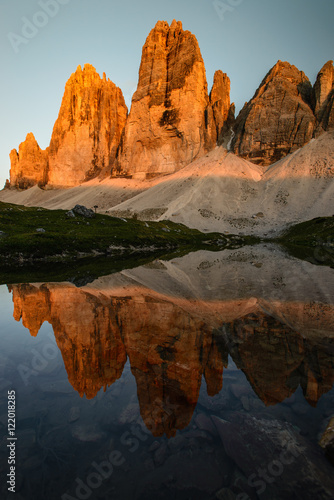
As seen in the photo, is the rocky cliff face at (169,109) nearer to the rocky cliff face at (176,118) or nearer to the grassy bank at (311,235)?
the rocky cliff face at (176,118)

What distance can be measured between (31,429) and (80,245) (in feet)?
118

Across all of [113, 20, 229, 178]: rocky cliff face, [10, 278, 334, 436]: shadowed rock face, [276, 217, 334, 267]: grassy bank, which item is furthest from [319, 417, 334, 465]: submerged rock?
[113, 20, 229, 178]: rocky cliff face

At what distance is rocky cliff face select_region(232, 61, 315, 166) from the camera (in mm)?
108750

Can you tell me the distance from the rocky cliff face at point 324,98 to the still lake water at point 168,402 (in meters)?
120

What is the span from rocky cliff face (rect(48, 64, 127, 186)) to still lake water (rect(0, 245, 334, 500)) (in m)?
170

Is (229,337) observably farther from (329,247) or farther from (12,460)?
(329,247)

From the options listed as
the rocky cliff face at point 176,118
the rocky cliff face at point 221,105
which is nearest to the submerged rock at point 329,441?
the rocky cliff face at point 176,118

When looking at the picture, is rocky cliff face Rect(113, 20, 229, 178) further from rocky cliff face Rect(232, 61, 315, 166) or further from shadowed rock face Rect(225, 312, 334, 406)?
shadowed rock face Rect(225, 312, 334, 406)

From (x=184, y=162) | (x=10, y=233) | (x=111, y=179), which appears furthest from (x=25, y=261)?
(x=111, y=179)

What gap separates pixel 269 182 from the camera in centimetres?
10006

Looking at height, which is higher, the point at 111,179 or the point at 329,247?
the point at 111,179

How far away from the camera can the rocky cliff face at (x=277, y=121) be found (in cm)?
10875

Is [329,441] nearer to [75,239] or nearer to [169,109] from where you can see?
[75,239]

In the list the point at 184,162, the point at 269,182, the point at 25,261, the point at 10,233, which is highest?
the point at 184,162
